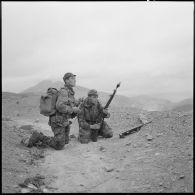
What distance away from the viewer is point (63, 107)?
8.80m

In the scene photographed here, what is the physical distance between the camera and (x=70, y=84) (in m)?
9.34

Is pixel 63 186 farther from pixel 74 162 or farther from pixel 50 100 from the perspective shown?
pixel 50 100

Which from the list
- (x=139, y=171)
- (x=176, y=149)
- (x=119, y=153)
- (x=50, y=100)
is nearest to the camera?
(x=139, y=171)

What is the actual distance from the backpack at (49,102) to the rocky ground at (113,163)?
104cm

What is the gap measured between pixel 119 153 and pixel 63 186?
7.88ft

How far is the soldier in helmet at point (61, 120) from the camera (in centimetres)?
882

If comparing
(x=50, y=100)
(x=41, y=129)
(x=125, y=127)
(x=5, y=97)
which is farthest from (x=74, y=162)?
(x=5, y=97)

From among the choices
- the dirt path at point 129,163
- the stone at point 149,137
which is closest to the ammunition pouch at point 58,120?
the dirt path at point 129,163

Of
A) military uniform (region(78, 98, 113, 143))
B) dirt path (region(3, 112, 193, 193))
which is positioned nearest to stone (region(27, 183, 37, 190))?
dirt path (region(3, 112, 193, 193))

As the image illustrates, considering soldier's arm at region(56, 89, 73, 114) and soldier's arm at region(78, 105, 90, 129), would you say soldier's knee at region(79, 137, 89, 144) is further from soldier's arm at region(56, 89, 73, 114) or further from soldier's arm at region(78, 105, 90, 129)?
soldier's arm at region(56, 89, 73, 114)

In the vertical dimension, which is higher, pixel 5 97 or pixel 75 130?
pixel 5 97

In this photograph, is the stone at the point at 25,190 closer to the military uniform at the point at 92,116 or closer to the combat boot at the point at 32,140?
the combat boot at the point at 32,140

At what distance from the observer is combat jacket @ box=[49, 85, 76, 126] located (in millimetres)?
8828

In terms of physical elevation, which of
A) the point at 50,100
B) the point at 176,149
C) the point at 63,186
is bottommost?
the point at 63,186
